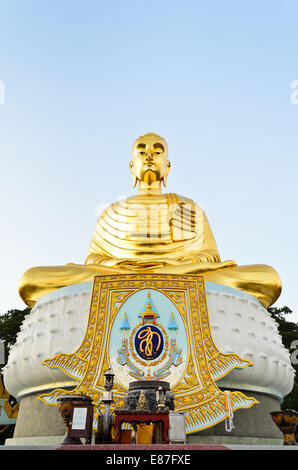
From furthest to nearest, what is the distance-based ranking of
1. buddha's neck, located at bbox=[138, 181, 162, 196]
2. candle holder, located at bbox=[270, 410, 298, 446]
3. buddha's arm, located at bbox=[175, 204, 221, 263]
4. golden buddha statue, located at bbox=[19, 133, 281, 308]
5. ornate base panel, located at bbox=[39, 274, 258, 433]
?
buddha's neck, located at bbox=[138, 181, 162, 196] < buddha's arm, located at bbox=[175, 204, 221, 263] < golden buddha statue, located at bbox=[19, 133, 281, 308] < ornate base panel, located at bbox=[39, 274, 258, 433] < candle holder, located at bbox=[270, 410, 298, 446]

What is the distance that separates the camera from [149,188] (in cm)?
916

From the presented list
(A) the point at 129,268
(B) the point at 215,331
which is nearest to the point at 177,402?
(B) the point at 215,331

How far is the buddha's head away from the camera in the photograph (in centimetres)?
902

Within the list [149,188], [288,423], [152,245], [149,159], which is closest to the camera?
[288,423]

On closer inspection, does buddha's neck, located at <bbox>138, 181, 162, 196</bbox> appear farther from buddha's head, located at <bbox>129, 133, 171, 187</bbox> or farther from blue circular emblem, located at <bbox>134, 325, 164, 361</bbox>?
blue circular emblem, located at <bbox>134, 325, 164, 361</bbox>

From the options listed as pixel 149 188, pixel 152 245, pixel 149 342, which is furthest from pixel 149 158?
pixel 149 342

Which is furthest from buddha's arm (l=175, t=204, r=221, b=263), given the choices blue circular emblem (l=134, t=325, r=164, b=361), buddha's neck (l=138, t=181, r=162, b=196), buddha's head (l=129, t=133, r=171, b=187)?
blue circular emblem (l=134, t=325, r=164, b=361)

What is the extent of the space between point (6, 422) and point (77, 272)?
3381 mm

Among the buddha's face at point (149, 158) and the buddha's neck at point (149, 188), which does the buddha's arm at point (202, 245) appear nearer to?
the buddha's neck at point (149, 188)

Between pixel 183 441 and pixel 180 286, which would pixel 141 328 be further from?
pixel 183 441

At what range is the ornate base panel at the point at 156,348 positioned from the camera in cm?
509

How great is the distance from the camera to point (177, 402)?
5.05 m

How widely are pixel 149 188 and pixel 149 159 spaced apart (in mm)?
594

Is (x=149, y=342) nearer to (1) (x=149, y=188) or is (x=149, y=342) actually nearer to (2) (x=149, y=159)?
(1) (x=149, y=188)
